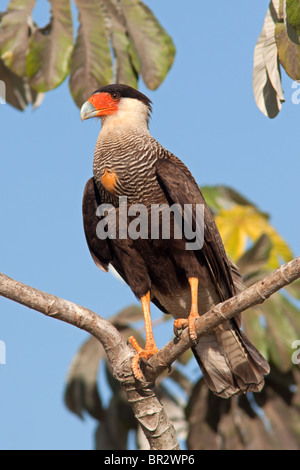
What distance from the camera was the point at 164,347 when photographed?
142 inches

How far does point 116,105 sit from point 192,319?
1701mm

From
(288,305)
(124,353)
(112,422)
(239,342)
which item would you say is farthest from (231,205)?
(124,353)

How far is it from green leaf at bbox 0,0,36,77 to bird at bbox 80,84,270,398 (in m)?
0.65

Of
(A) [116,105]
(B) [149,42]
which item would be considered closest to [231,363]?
(A) [116,105]

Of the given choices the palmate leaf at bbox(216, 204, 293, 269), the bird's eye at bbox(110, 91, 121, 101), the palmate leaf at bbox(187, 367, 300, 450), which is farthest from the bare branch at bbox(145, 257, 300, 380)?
the palmate leaf at bbox(216, 204, 293, 269)

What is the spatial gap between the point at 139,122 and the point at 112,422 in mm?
3735

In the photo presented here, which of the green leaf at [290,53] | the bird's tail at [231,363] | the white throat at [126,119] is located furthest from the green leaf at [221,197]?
the green leaf at [290,53]

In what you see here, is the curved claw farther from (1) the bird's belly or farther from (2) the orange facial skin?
(2) the orange facial skin

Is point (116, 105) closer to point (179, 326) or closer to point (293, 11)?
point (179, 326)

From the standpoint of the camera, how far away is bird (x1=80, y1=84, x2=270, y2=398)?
401 cm

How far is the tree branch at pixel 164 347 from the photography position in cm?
309

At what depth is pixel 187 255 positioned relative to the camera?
401cm

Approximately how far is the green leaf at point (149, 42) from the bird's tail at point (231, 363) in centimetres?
178
